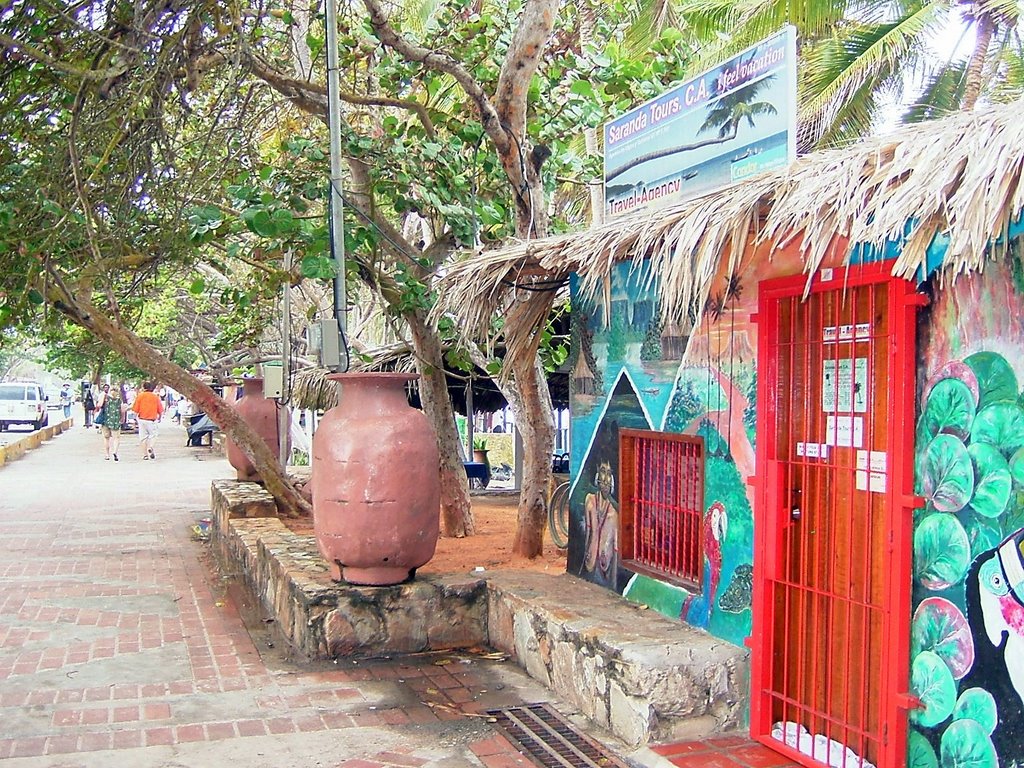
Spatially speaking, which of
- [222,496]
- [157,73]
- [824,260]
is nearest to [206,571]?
[222,496]

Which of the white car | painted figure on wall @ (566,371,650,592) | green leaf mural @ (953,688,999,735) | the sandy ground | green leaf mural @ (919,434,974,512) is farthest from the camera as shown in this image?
the white car

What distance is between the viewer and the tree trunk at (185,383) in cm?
977

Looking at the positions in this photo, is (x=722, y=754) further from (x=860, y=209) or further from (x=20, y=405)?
(x=20, y=405)

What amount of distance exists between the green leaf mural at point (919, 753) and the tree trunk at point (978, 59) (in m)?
10.1

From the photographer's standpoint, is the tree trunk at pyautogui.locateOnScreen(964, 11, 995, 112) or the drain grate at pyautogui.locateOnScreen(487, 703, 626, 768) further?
the tree trunk at pyautogui.locateOnScreen(964, 11, 995, 112)

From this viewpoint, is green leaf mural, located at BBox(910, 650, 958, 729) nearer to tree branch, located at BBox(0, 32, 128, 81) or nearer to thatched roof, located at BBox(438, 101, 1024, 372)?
thatched roof, located at BBox(438, 101, 1024, 372)

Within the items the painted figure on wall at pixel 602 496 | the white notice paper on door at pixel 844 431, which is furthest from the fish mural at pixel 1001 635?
the painted figure on wall at pixel 602 496

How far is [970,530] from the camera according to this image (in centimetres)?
369

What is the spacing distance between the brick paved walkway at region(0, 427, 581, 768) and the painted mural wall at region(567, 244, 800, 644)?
0.99 meters

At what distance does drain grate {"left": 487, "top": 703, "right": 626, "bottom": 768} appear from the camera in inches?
183

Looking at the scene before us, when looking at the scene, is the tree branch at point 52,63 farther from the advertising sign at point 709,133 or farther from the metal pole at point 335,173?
the advertising sign at point 709,133

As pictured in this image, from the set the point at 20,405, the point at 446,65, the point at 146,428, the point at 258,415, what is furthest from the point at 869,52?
the point at 20,405

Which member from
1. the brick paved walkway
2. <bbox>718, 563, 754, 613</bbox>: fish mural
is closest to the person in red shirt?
the brick paved walkway

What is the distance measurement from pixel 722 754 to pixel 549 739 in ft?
2.88
